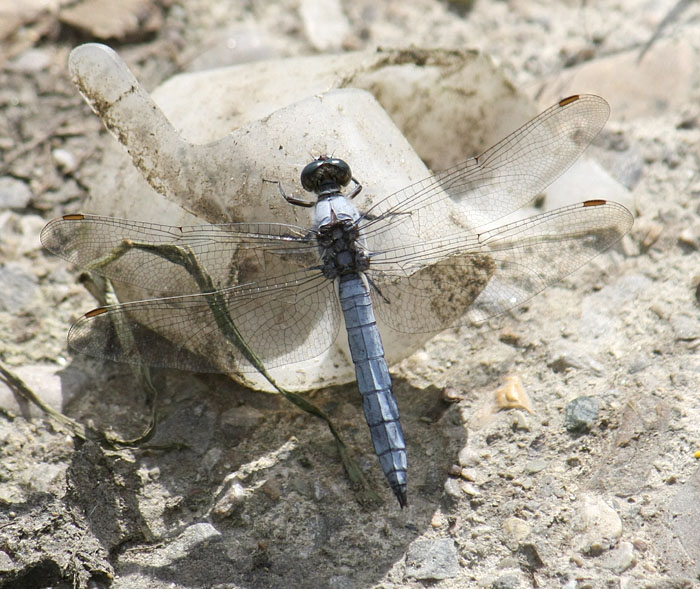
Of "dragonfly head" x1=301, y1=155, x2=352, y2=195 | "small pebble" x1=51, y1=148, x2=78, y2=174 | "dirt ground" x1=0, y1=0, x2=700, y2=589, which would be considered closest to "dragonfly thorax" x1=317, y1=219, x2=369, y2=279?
"dragonfly head" x1=301, y1=155, x2=352, y2=195

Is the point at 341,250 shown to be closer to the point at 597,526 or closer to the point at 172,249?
the point at 172,249

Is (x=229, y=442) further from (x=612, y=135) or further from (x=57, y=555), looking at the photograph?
(x=612, y=135)

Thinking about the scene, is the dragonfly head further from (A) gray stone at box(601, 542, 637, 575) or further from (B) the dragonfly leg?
(A) gray stone at box(601, 542, 637, 575)

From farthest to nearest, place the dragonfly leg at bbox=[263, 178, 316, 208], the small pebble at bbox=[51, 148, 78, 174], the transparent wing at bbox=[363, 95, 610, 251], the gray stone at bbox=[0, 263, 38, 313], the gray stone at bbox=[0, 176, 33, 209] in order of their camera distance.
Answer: the small pebble at bbox=[51, 148, 78, 174], the gray stone at bbox=[0, 176, 33, 209], the gray stone at bbox=[0, 263, 38, 313], the transparent wing at bbox=[363, 95, 610, 251], the dragonfly leg at bbox=[263, 178, 316, 208]

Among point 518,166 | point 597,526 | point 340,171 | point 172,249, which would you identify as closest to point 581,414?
point 597,526

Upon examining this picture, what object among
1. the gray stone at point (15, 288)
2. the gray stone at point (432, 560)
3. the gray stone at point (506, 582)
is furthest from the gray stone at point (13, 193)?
the gray stone at point (506, 582)

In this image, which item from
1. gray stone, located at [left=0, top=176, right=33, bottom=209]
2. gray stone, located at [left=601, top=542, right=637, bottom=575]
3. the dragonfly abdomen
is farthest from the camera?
gray stone, located at [left=0, top=176, right=33, bottom=209]

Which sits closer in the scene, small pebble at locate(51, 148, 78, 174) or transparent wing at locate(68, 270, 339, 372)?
transparent wing at locate(68, 270, 339, 372)

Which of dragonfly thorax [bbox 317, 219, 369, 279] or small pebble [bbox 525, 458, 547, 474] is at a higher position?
dragonfly thorax [bbox 317, 219, 369, 279]
